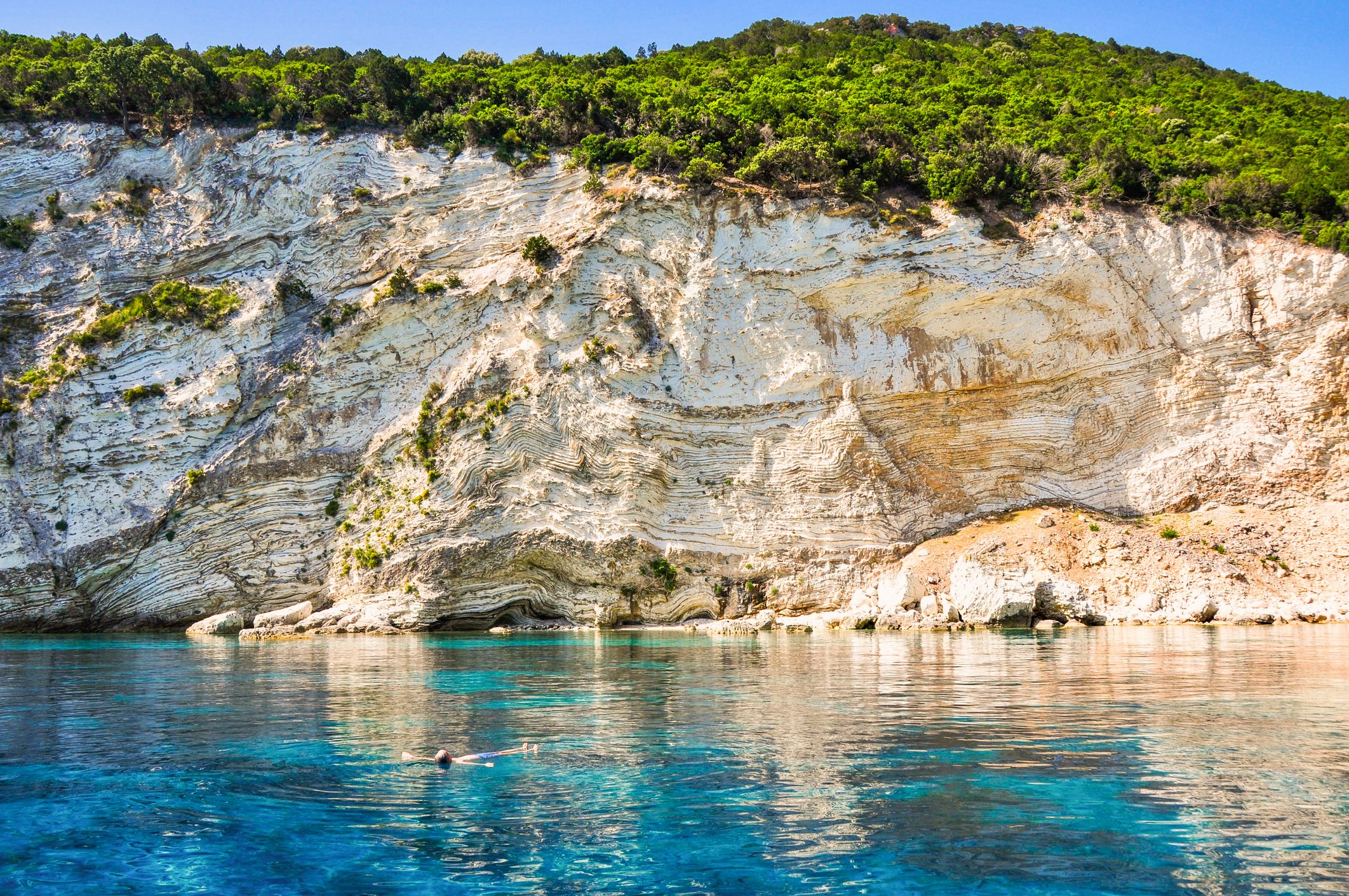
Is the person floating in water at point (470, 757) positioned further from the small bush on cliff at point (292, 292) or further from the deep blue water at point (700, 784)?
the small bush on cliff at point (292, 292)

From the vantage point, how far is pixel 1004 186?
38562 mm

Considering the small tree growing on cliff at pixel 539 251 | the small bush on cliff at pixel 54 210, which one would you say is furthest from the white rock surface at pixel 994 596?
the small bush on cliff at pixel 54 210

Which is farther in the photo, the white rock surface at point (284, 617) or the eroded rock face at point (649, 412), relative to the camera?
the eroded rock face at point (649, 412)

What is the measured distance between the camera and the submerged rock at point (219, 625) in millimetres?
32125

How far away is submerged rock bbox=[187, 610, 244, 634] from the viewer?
32125mm

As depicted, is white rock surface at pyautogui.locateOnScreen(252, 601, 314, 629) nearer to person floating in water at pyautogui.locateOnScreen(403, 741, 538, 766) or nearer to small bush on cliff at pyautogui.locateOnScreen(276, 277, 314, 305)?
small bush on cliff at pyautogui.locateOnScreen(276, 277, 314, 305)

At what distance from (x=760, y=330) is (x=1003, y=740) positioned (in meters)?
28.3

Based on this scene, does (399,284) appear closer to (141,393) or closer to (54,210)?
(141,393)

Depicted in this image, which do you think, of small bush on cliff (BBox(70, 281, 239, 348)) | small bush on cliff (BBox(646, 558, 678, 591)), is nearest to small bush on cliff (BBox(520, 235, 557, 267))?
small bush on cliff (BBox(70, 281, 239, 348))

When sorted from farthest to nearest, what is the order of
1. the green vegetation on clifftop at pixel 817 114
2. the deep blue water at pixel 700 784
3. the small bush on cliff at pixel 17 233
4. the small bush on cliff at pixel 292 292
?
the small bush on cliff at pixel 17 233, the small bush on cliff at pixel 292 292, the green vegetation on clifftop at pixel 817 114, the deep blue water at pixel 700 784

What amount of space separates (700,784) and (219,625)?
92.8 ft

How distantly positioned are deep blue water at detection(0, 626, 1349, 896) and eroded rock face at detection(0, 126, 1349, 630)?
16990 millimetres

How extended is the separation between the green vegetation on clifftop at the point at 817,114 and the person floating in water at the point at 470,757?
3241 cm

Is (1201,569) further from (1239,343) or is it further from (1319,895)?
(1319,895)
